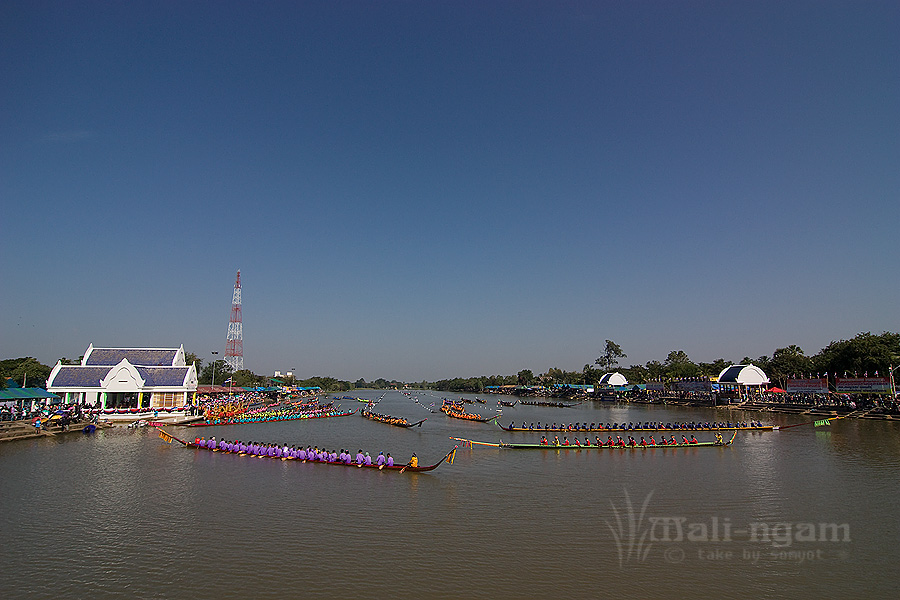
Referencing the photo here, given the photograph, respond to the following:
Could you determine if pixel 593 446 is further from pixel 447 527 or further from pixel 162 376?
pixel 162 376

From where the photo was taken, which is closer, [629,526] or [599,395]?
Answer: [629,526]

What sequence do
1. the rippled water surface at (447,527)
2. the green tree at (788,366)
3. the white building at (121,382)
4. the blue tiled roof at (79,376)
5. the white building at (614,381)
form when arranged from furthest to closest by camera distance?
the white building at (614,381), the green tree at (788,366), the white building at (121,382), the blue tiled roof at (79,376), the rippled water surface at (447,527)

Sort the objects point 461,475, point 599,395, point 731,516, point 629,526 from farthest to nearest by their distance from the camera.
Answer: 1. point 599,395
2. point 461,475
3. point 731,516
4. point 629,526

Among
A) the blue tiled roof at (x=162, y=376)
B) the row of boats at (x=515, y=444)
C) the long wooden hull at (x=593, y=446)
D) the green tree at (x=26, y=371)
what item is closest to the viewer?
the row of boats at (x=515, y=444)

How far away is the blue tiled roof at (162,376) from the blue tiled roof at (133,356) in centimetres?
144

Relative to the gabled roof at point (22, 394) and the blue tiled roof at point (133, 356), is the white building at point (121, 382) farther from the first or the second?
the gabled roof at point (22, 394)

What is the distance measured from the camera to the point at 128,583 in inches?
440

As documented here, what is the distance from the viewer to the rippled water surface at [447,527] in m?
11.4

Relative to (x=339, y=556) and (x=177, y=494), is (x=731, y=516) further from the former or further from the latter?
(x=177, y=494)

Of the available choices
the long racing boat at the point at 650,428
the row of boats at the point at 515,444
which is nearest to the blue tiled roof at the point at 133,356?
the row of boats at the point at 515,444

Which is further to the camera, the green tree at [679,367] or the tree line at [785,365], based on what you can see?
the green tree at [679,367]

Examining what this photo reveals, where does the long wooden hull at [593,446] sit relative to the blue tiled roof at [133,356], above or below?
below

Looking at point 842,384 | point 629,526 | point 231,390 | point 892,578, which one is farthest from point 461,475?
point 231,390

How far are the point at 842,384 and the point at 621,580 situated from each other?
53.6m
